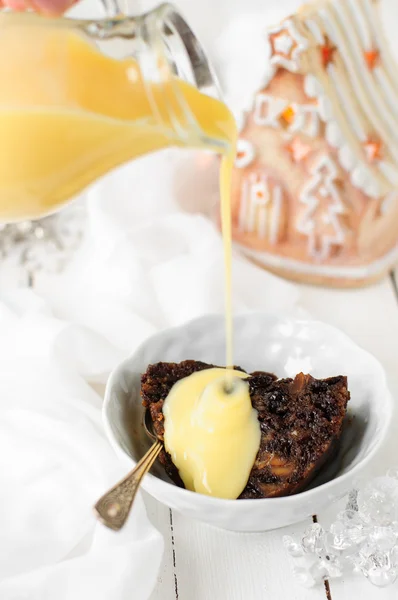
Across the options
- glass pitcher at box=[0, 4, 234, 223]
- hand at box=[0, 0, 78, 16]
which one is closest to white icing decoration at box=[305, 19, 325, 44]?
hand at box=[0, 0, 78, 16]

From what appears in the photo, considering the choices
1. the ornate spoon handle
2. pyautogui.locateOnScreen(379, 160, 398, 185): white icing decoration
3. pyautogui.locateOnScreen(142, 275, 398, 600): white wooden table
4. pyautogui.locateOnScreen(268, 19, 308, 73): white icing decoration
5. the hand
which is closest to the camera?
the ornate spoon handle

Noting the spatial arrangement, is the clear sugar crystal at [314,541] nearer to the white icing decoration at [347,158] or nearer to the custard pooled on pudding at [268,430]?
the custard pooled on pudding at [268,430]

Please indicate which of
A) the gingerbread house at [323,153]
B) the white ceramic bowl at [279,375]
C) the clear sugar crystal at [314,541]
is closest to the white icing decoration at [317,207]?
the gingerbread house at [323,153]

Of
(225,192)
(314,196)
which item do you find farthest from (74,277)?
(225,192)

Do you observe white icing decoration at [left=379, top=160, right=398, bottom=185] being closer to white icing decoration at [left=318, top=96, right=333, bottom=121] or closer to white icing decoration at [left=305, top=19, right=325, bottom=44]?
white icing decoration at [left=318, top=96, right=333, bottom=121]

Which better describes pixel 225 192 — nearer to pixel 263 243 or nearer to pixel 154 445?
pixel 154 445

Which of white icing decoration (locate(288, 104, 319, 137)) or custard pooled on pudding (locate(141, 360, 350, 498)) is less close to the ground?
white icing decoration (locate(288, 104, 319, 137))
